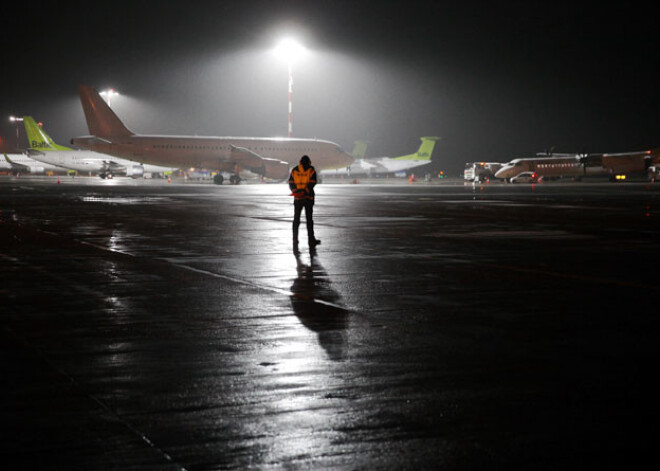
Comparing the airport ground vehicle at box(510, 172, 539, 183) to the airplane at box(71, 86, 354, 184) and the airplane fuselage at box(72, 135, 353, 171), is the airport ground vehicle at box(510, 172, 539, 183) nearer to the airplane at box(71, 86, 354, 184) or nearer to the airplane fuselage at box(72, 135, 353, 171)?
the airplane fuselage at box(72, 135, 353, 171)

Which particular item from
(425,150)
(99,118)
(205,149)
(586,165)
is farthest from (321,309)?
(425,150)

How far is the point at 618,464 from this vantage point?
411 cm

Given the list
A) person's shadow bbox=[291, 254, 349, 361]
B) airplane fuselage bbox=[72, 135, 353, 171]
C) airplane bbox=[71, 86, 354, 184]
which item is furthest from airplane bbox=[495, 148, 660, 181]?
person's shadow bbox=[291, 254, 349, 361]

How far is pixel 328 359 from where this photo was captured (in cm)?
650

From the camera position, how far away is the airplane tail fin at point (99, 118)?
2552 inches

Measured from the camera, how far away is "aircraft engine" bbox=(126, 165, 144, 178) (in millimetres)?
92188

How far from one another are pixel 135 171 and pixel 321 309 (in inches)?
3403

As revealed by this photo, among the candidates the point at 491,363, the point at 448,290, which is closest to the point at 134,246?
the point at 448,290

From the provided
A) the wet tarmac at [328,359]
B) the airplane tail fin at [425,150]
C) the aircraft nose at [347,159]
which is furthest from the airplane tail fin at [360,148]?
the wet tarmac at [328,359]

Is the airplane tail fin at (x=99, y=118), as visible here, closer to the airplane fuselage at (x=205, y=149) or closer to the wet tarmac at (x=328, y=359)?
the airplane fuselage at (x=205, y=149)

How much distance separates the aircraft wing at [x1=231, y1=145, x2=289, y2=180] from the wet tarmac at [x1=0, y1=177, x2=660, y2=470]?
5201 centimetres

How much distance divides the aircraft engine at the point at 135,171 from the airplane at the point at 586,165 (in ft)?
127

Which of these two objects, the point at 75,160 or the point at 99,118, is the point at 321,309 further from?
the point at 75,160

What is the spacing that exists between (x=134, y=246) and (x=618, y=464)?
13.0 m
